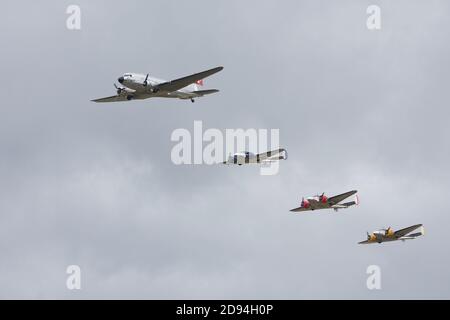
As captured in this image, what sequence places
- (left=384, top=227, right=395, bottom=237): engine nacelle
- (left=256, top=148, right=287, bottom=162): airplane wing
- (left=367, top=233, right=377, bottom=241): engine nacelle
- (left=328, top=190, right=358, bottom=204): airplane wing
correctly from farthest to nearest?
(left=367, top=233, right=377, bottom=241): engine nacelle < (left=384, top=227, right=395, bottom=237): engine nacelle < (left=328, top=190, right=358, bottom=204): airplane wing < (left=256, top=148, right=287, bottom=162): airplane wing

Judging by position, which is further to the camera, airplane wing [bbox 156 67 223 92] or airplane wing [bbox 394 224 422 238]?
airplane wing [bbox 394 224 422 238]

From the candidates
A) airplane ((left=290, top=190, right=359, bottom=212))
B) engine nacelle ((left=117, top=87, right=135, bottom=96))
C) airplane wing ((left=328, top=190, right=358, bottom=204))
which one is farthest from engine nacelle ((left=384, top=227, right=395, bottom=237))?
engine nacelle ((left=117, top=87, right=135, bottom=96))

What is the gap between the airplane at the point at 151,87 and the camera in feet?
397

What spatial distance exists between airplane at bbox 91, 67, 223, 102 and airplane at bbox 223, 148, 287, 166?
10.5m

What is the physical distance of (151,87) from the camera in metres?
122

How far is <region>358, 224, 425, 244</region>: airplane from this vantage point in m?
138

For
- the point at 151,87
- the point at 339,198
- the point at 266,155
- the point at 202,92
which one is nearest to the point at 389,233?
the point at 339,198

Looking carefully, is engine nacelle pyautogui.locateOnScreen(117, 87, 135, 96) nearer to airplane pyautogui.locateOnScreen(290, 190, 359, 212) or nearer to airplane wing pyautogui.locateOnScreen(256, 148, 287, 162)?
airplane wing pyautogui.locateOnScreen(256, 148, 287, 162)
